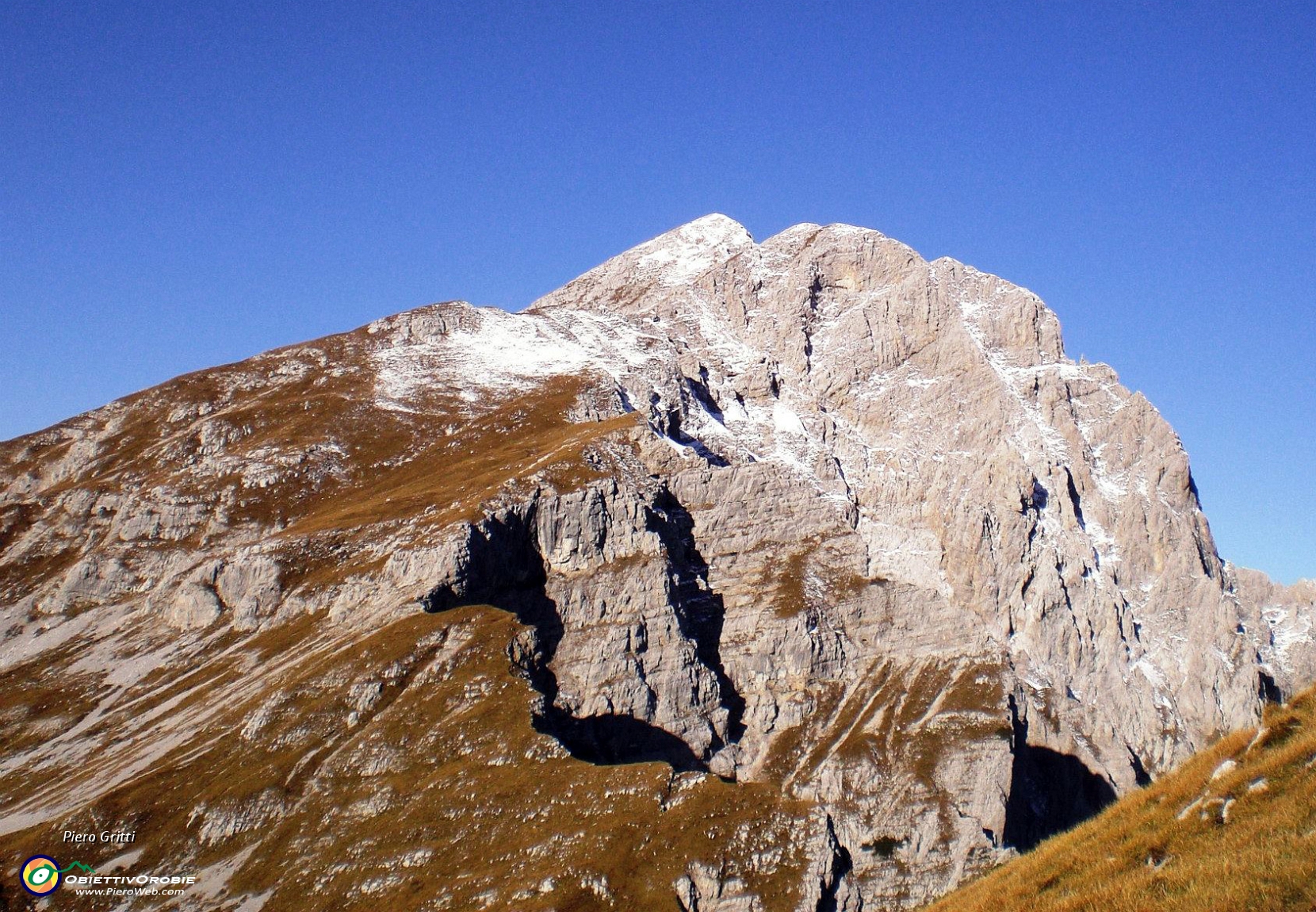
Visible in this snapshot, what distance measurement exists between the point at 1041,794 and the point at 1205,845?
19361cm

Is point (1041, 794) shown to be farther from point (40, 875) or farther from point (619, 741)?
point (40, 875)

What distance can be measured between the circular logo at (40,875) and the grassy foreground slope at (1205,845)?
5222 inches

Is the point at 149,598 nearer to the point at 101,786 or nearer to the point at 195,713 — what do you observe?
the point at 195,713

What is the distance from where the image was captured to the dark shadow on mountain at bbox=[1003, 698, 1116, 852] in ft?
609

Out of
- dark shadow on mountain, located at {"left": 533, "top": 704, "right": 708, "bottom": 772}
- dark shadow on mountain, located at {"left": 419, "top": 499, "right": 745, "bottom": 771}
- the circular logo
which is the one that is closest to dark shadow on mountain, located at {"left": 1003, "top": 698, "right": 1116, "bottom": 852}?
dark shadow on mountain, located at {"left": 419, "top": 499, "right": 745, "bottom": 771}

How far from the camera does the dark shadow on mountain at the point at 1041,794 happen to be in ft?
609

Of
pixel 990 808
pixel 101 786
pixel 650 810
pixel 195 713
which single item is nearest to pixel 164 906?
pixel 101 786

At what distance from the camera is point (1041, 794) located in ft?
634

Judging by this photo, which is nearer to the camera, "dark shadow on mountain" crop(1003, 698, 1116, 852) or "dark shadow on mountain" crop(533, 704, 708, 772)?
"dark shadow on mountain" crop(533, 704, 708, 772)

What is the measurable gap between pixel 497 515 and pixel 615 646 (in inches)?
1331

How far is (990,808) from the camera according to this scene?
178 m

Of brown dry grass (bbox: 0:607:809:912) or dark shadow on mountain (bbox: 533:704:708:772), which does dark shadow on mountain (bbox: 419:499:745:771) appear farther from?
brown dry grass (bbox: 0:607:809:912)

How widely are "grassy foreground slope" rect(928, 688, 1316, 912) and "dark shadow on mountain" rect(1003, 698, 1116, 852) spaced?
173882mm

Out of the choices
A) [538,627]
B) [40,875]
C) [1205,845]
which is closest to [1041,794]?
[538,627]
